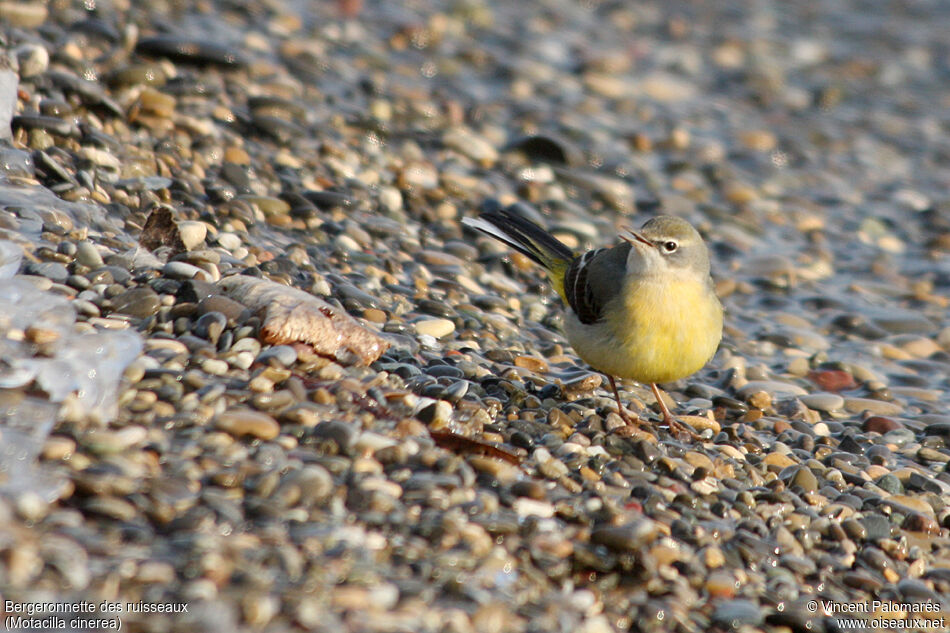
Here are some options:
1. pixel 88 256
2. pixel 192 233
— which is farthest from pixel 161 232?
pixel 88 256

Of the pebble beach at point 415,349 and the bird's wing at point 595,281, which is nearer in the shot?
the pebble beach at point 415,349

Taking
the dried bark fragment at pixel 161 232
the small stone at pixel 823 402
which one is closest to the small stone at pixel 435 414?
the dried bark fragment at pixel 161 232

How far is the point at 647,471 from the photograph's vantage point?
5910 millimetres

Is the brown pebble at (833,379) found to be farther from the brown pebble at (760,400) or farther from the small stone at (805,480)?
the small stone at (805,480)

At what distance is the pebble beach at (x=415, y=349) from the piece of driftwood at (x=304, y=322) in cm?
2

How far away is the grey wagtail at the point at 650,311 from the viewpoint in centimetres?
630

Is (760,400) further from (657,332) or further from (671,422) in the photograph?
(657,332)

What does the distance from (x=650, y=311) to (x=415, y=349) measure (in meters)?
1.52

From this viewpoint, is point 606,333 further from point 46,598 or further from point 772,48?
point 772,48

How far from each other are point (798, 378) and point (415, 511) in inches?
166

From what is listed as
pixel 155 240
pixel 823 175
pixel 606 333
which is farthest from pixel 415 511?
pixel 823 175

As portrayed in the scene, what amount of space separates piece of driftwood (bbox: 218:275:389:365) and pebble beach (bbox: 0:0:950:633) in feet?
0.07

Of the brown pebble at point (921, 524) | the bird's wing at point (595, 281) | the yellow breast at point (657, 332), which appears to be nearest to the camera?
the brown pebble at point (921, 524)

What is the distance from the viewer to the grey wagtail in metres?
6.30
